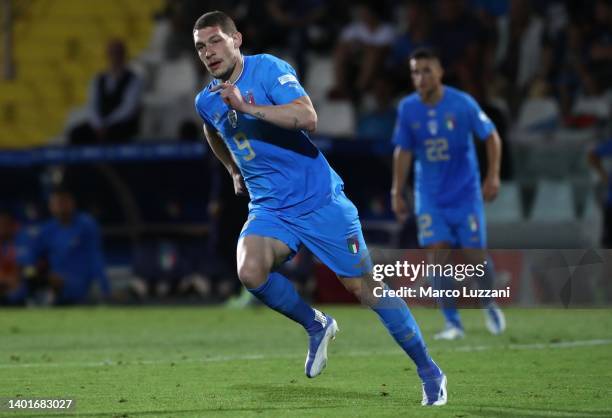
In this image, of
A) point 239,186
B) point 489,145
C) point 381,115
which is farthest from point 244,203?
point 239,186

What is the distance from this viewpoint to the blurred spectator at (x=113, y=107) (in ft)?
58.5

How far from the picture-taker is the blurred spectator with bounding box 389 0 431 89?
17688 millimetres

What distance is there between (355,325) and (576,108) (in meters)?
5.78

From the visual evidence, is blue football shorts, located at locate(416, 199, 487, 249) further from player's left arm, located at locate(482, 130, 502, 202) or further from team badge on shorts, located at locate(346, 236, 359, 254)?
team badge on shorts, located at locate(346, 236, 359, 254)

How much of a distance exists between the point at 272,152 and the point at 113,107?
1104 cm

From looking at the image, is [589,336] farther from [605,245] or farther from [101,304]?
[101,304]

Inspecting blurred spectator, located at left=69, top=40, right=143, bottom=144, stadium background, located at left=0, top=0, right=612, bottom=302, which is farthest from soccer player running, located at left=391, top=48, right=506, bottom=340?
blurred spectator, located at left=69, top=40, right=143, bottom=144

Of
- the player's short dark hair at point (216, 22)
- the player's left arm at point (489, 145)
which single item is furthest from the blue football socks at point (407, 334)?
the player's left arm at point (489, 145)

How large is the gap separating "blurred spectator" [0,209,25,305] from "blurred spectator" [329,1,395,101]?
4714 millimetres

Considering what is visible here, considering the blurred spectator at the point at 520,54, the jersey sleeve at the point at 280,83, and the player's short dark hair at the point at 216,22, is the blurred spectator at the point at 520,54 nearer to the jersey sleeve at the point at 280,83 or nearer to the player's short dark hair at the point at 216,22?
the jersey sleeve at the point at 280,83

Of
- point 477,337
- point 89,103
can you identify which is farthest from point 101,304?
point 477,337

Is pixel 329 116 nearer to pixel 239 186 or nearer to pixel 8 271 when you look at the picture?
pixel 8 271

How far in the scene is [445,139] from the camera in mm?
11328

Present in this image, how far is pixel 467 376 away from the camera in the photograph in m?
8.22
